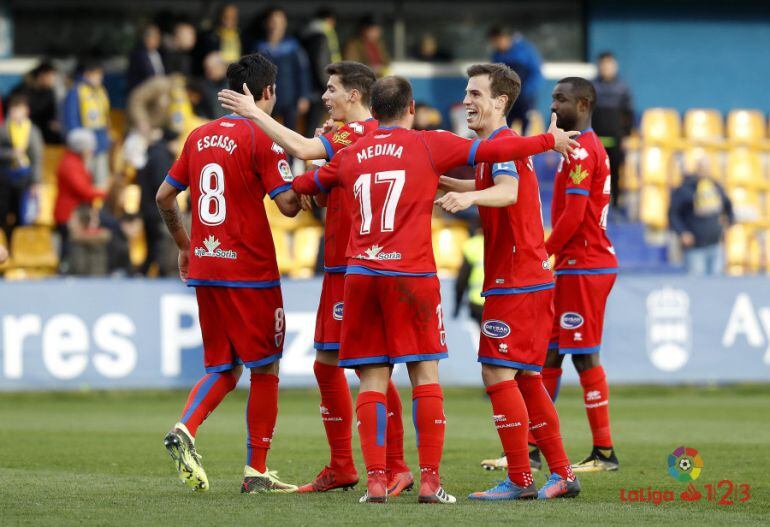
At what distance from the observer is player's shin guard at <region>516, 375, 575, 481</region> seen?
24.7 ft

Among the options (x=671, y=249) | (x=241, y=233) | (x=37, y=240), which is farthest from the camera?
(x=671, y=249)

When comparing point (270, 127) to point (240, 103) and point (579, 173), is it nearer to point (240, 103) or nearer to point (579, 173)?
point (240, 103)

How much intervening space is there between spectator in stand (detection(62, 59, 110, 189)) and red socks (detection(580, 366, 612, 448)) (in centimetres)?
1049

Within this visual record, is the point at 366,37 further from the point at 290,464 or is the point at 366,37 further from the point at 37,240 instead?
the point at 290,464

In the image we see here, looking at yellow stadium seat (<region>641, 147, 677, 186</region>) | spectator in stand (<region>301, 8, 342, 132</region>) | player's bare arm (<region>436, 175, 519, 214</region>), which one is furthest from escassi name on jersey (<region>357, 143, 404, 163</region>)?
yellow stadium seat (<region>641, 147, 677, 186</region>)

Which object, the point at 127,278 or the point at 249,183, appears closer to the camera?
the point at 249,183

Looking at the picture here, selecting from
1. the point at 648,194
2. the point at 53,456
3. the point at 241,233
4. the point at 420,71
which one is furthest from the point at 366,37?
the point at 241,233

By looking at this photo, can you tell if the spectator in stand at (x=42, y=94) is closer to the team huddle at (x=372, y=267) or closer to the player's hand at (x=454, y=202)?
the team huddle at (x=372, y=267)

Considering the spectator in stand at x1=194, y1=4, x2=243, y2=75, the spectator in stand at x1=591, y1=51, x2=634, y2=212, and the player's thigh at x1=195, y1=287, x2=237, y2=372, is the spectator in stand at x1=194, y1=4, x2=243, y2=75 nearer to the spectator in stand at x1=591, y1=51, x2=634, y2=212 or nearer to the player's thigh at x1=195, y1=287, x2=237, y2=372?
the spectator in stand at x1=591, y1=51, x2=634, y2=212

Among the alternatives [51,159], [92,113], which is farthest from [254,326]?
[51,159]

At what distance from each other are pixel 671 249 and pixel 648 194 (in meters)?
1.27

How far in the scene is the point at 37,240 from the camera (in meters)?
17.7

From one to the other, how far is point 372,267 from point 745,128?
16577mm

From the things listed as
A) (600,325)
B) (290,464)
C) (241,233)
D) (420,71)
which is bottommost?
(290,464)
